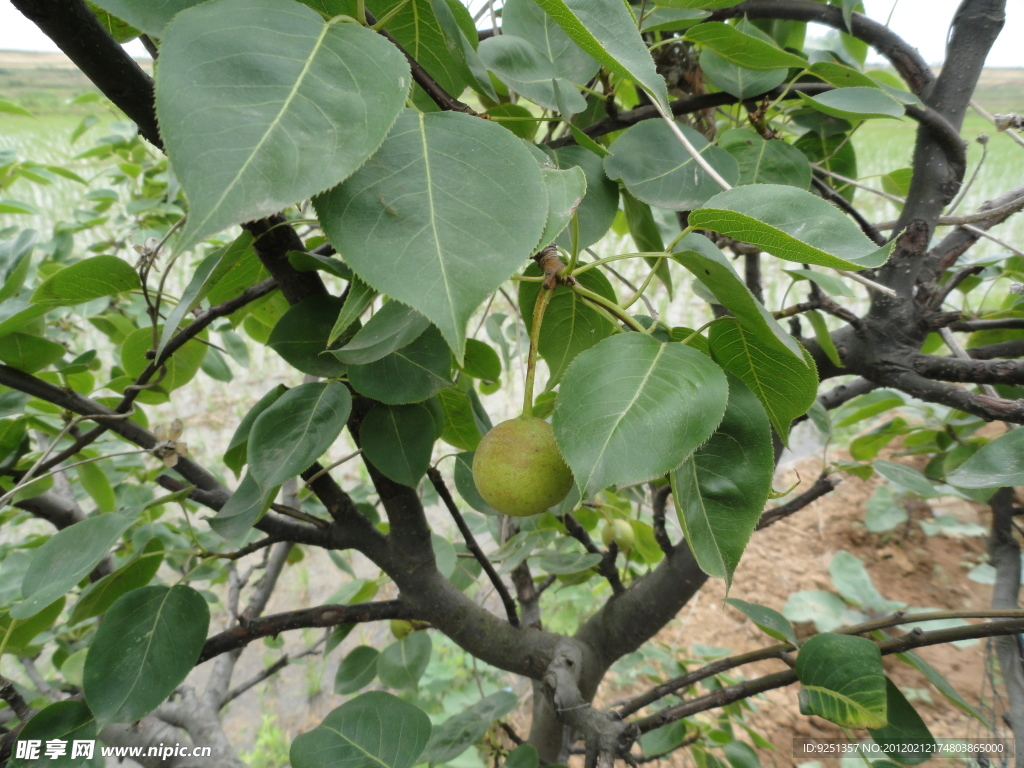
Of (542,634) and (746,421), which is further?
(542,634)

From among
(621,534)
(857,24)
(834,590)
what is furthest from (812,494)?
(834,590)

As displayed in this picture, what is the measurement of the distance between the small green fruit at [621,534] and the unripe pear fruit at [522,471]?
1.76 ft

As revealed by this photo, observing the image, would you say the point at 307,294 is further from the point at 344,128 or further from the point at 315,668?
the point at 315,668

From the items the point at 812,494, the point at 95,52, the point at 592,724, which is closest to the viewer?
the point at 95,52

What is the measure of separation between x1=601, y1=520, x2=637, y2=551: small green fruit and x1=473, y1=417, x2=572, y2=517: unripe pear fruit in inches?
21.1

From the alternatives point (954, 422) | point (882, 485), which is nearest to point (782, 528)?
point (882, 485)

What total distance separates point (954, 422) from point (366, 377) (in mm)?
948

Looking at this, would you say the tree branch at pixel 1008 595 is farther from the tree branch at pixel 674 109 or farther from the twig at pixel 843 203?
the tree branch at pixel 674 109

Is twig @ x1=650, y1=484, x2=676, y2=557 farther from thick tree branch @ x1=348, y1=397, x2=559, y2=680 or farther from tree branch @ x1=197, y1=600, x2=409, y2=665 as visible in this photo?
tree branch @ x1=197, y1=600, x2=409, y2=665

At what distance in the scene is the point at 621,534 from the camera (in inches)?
37.7

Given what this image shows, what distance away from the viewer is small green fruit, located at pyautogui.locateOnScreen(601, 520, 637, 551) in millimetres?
932

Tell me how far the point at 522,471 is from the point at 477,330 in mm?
293

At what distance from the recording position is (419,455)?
52 centimetres

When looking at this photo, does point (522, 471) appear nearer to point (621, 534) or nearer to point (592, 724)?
point (592, 724)
